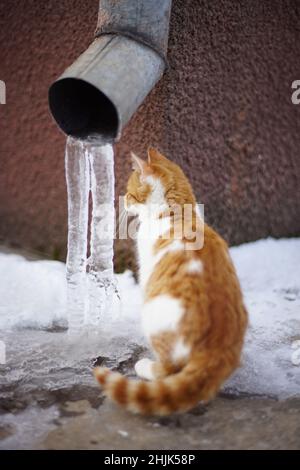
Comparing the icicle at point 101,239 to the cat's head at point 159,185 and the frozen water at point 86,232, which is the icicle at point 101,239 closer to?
the frozen water at point 86,232

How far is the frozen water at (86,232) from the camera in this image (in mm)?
2367

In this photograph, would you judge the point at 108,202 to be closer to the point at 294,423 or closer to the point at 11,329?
the point at 11,329

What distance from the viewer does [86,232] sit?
97.3 inches

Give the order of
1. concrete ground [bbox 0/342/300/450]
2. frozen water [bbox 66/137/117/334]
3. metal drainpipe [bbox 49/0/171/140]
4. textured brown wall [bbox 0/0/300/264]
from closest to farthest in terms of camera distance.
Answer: concrete ground [bbox 0/342/300/450], metal drainpipe [bbox 49/0/171/140], frozen water [bbox 66/137/117/334], textured brown wall [bbox 0/0/300/264]

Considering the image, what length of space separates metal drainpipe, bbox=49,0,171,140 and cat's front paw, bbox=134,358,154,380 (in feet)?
2.85

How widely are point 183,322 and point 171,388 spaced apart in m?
0.23

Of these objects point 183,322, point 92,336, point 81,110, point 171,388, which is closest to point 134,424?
point 171,388

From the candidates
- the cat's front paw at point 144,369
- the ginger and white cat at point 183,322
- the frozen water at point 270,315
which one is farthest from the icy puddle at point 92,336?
the ginger and white cat at point 183,322

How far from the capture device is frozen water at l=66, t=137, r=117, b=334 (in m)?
2.37

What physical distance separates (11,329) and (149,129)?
1.17m

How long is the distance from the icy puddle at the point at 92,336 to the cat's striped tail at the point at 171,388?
0.22 m

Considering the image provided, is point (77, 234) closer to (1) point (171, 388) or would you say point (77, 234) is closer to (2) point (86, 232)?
(2) point (86, 232)

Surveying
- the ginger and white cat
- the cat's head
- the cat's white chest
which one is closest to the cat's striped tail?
the ginger and white cat

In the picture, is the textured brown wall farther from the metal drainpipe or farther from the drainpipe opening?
the drainpipe opening
